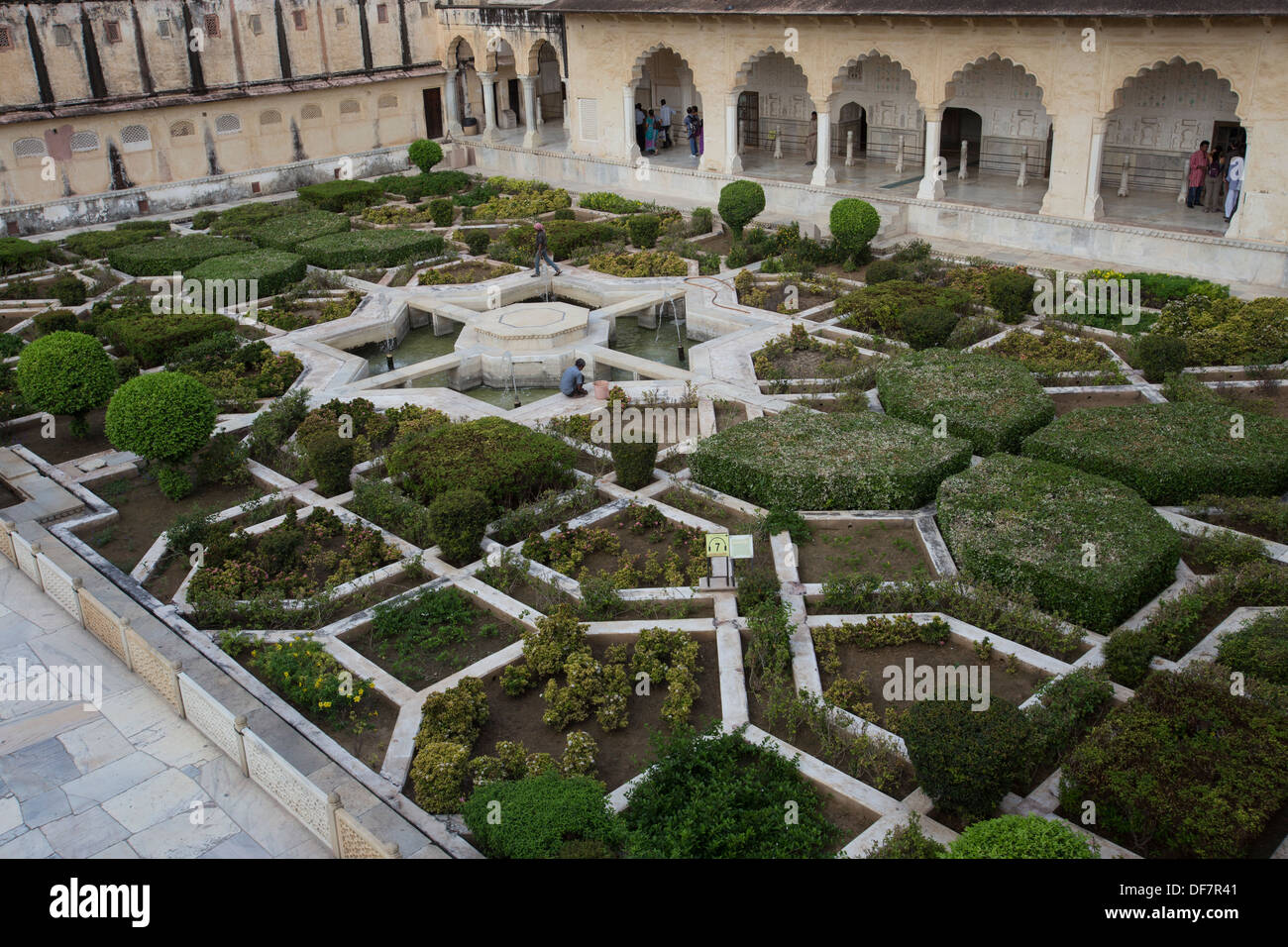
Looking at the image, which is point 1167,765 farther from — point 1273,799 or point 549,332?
point 549,332

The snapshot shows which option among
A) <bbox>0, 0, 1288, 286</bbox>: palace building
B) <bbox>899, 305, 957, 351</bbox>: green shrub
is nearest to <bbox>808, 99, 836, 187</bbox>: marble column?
<bbox>0, 0, 1288, 286</bbox>: palace building

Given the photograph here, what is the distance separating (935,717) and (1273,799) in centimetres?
216

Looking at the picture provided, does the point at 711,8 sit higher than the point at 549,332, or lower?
higher

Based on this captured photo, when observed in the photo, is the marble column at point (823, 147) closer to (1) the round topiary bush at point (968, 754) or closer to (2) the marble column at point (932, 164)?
(2) the marble column at point (932, 164)

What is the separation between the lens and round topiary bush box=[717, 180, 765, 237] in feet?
69.6

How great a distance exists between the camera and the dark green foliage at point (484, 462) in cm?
1190

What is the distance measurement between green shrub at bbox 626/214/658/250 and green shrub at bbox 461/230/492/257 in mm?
2946

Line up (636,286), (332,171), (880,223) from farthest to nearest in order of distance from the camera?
(332,171) → (880,223) → (636,286)

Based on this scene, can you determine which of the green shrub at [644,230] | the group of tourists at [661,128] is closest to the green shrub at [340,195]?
the group of tourists at [661,128]

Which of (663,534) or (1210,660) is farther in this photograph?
(663,534)

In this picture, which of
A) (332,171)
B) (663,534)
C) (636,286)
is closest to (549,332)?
(636,286)

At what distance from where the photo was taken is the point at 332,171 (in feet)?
98.2

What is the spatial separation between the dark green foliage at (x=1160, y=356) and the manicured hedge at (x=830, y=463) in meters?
3.75

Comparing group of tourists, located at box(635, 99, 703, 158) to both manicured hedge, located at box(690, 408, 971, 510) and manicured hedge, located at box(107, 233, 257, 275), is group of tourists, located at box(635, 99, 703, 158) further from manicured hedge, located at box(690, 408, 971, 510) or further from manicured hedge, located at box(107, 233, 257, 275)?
manicured hedge, located at box(690, 408, 971, 510)
